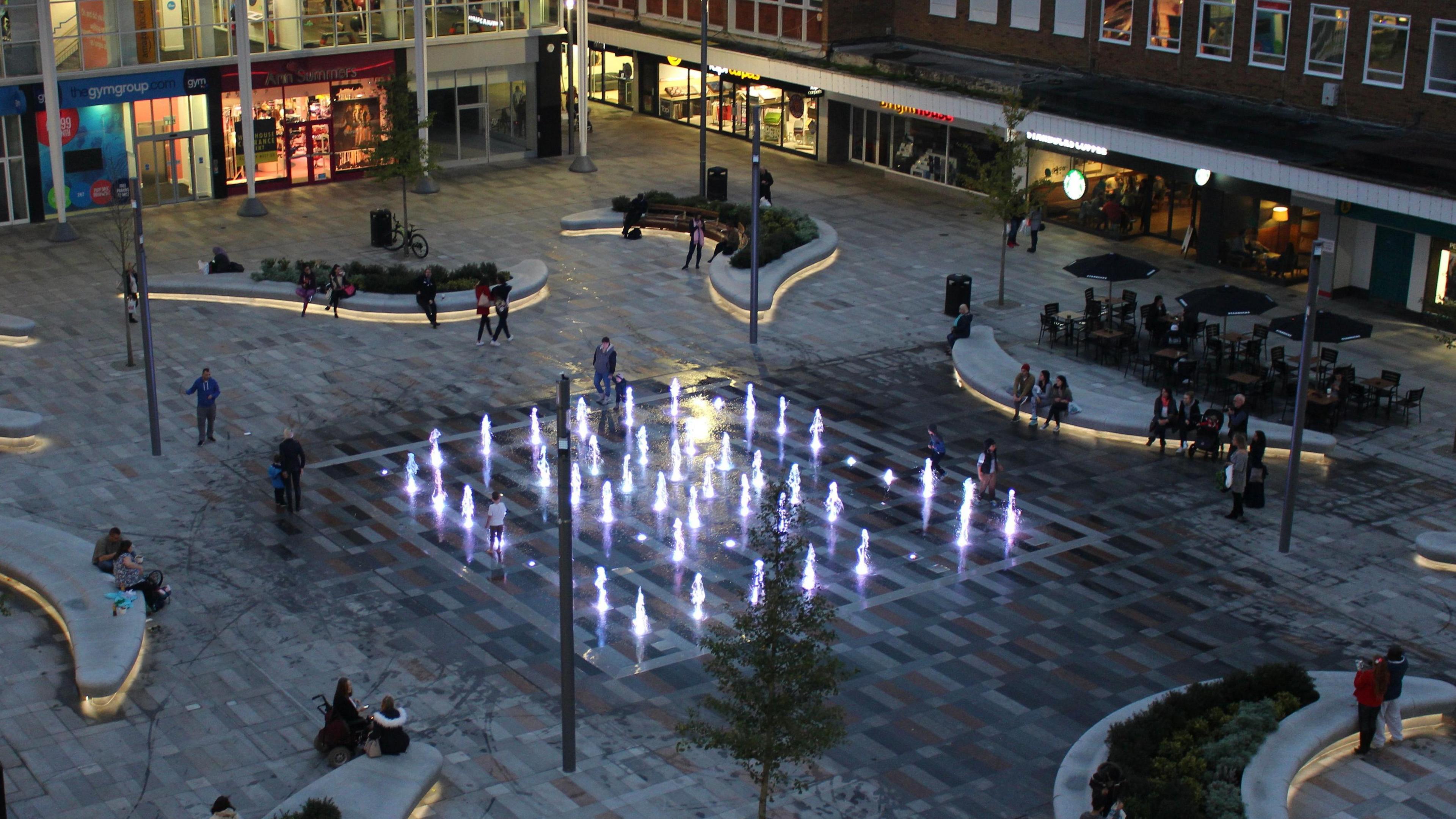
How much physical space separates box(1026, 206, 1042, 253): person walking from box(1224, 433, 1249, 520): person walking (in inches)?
654

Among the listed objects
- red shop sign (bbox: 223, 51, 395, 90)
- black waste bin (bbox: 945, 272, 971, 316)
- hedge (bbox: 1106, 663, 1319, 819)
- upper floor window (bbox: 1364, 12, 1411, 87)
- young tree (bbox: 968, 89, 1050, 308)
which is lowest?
hedge (bbox: 1106, 663, 1319, 819)

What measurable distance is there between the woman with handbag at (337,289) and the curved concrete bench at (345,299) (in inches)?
6.6

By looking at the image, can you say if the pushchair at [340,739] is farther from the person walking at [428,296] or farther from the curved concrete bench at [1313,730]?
the person walking at [428,296]

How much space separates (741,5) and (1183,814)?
4322 cm

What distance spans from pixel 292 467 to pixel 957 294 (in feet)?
58.2

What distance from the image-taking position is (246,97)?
4869 cm

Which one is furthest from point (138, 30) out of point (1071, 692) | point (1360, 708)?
point (1360, 708)

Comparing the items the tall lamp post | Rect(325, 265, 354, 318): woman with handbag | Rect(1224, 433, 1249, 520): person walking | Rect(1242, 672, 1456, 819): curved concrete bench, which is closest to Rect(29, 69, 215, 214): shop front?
Rect(325, 265, 354, 318): woman with handbag

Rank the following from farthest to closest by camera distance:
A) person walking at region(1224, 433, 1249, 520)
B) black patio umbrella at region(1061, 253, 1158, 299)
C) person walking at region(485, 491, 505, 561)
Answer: black patio umbrella at region(1061, 253, 1158, 299) < person walking at region(1224, 433, 1249, 520) < person walking at region(485, 491, 505, 561)

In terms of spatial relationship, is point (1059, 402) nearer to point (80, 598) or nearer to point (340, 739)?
point (340, 739)

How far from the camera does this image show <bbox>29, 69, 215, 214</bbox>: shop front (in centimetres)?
4666

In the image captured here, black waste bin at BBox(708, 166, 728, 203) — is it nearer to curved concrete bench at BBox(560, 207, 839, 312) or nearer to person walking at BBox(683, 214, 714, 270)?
curved concrete bench at BBox(560, 207, 839, 312)

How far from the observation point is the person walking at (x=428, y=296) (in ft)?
124

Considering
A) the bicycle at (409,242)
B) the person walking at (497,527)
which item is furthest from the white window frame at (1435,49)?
the person walking at (497,527)
